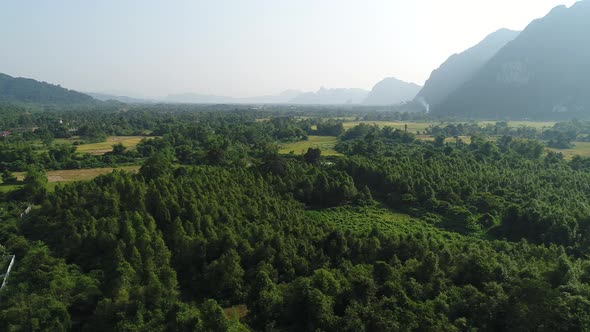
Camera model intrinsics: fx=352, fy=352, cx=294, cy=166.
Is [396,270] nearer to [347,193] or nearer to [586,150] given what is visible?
→ [347,193]

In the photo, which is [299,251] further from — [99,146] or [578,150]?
[578,150]

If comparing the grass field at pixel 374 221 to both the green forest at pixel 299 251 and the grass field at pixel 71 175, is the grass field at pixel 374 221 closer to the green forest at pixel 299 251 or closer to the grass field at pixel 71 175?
the green forest at pixel 299 251

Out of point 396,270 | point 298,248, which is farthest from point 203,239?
point 396,270

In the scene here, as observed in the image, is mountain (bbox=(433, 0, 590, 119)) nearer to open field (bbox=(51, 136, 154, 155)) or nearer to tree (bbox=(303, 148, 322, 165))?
tree (bbox=(303, 148, 322, 165))

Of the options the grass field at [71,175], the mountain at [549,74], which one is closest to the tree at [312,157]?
the grass field at [71,175]

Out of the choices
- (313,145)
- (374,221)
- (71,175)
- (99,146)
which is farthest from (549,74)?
(71,175)

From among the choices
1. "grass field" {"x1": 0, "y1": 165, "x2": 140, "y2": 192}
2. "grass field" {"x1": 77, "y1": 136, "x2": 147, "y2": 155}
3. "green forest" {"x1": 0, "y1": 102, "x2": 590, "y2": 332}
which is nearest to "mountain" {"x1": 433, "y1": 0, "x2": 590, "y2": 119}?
"green forest" {"x1": 0, "y1": 102, "x2": 590, "y2": 332}
